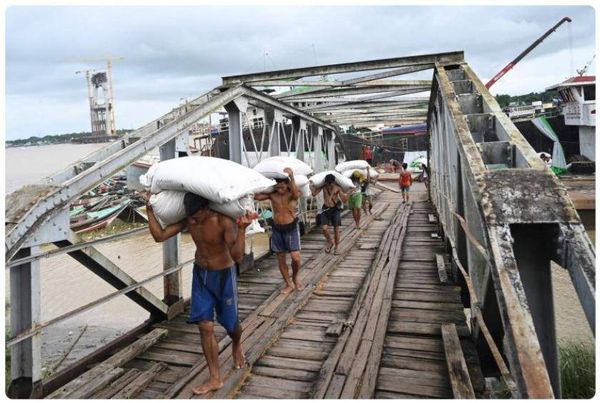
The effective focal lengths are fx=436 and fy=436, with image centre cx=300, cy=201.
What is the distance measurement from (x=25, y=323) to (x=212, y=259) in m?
1.29

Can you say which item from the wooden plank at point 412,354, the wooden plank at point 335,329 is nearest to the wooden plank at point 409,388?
the wooden plank at point 412,354

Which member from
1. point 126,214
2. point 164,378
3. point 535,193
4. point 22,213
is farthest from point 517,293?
point 126,214

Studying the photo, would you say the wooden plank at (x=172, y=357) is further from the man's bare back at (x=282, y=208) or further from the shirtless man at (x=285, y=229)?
the man's bare back at (x=282, y=208)

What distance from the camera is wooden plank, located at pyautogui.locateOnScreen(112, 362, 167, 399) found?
302cm

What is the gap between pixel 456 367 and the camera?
120 inches

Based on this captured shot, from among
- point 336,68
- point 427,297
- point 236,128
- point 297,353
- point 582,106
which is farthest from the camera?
point 582,106

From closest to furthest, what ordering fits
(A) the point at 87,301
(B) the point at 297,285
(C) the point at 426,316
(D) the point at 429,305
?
(C) the point at 426,316 < (D) the point at 429,305 < (B) the point at 297,285 < (A) the point at 87,301

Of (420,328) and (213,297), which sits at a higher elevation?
(213,297)

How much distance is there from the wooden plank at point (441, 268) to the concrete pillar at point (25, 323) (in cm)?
416

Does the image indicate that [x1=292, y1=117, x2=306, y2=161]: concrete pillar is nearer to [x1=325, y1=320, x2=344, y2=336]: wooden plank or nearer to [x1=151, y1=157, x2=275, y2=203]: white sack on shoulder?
[x1=325, y1=320, x2=344, y2=336]: wooden plank

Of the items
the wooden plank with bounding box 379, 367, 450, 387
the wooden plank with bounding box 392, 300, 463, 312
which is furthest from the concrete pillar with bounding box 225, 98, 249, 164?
the wooden plank with bounding box 379, 367, 450, 387

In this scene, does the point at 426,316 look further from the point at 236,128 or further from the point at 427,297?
the point at 236,128

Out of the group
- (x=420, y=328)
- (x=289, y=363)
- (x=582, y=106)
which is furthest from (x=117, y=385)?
(x=582, y=106)

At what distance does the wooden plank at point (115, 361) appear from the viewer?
10.0 ft
